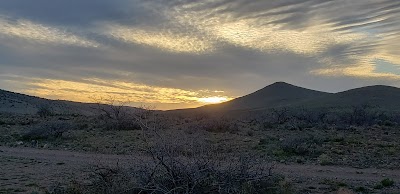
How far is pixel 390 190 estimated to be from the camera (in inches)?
505

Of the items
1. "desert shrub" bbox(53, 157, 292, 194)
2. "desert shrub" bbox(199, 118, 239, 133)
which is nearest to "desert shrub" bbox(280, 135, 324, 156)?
"desert shrub" bbox(199, 118, 239, 133)

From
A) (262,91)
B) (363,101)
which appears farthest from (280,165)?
(262,91)

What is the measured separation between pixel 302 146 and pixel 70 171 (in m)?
10.1

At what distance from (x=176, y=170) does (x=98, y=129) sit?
21922 millimetres

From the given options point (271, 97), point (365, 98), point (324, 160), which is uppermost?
point (271, 97)

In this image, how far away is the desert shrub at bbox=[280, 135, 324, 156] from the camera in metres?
20.4

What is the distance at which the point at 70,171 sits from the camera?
16.1 meters

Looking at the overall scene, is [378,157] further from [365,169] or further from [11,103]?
[11,103]

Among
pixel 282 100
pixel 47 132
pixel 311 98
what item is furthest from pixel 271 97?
pixel 47 132

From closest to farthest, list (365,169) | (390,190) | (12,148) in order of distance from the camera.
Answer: (390,190), (365,169), (12,148)

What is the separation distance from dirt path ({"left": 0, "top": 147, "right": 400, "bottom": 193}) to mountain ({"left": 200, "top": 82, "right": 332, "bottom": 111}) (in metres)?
97.1

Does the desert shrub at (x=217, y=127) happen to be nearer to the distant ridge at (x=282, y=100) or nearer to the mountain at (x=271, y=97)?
the distant ridge at (x=282, y=100)

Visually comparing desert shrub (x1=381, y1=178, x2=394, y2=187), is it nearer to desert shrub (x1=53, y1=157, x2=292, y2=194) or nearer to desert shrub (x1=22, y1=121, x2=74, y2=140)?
desert shrub (x1=53, y1=157, x2=292, y2=194)

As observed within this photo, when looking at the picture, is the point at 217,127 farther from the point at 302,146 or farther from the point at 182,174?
the point at 182,174
